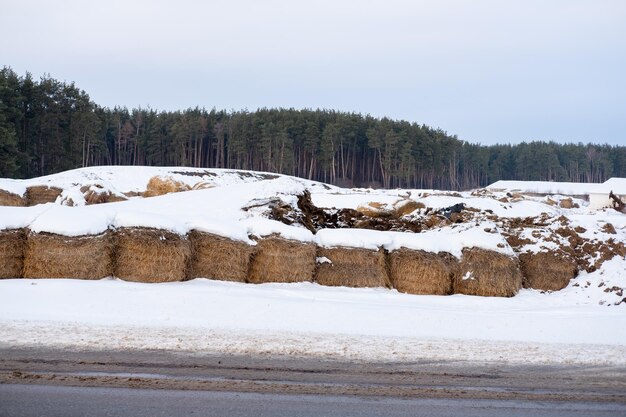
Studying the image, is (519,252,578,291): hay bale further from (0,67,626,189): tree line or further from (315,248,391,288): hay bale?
(0,67,626,189): tree line

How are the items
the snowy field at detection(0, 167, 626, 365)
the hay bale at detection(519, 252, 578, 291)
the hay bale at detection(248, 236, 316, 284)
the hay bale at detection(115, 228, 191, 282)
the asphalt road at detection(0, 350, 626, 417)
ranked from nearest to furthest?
1. the asphalt road at detection(0, 350, 626, 417)
2. the snowy field at detection(0, 167, 626, 365)
3. the hay bale at detection(115, 228, 191, 282)
4. the hay bale at detection(248, 236, 316, 284)
5. the hay bale at detection(519, 252, 578, 291)

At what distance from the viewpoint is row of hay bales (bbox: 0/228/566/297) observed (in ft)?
47.9

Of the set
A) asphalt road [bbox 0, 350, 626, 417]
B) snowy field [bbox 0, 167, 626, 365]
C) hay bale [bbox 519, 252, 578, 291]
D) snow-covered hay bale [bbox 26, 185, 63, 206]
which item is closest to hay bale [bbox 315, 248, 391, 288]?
snowy field [bbox 0, 167, 626, 365]

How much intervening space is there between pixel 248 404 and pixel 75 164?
81.3m

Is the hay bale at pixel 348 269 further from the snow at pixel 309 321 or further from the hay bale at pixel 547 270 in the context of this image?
the hay bale at pixel 547 270

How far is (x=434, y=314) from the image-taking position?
13.9m

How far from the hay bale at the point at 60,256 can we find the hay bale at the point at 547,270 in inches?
399

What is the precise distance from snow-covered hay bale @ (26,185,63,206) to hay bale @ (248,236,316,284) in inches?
850

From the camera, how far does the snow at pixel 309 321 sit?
10.5m

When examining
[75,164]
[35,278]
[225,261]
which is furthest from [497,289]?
[75,164]

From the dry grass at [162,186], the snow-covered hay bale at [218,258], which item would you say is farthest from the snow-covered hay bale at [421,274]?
the dry grass at [162,186]

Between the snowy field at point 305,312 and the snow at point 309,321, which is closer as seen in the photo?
the snow at point 309,321

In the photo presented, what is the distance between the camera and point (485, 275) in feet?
53.8

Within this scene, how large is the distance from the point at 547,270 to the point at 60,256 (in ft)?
37.2
